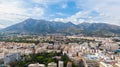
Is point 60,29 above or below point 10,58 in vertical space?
above

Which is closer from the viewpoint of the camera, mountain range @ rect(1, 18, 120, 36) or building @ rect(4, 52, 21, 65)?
building @ rect(4, 52, 21, 65)

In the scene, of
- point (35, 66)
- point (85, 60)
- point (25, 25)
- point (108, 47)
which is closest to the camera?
point (35, 66)

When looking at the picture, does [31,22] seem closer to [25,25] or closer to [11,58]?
[25,25]

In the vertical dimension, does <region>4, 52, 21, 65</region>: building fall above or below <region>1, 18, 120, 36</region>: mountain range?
below

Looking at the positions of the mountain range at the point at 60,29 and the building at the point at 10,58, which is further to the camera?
the mountain range at the point at 60,29

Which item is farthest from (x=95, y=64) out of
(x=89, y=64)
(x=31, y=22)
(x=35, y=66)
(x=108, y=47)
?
(x=31, y=22)

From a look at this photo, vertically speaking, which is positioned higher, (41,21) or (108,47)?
(41,21)

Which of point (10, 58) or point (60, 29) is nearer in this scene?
point (10, 58)

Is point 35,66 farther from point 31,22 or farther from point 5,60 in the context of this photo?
point 31,22

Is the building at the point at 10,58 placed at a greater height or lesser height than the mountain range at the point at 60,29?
lesser

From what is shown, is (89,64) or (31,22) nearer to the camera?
(89,64)

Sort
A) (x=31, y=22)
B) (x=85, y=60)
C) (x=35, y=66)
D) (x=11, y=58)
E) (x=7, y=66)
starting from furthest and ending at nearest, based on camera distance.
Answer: (x=31, y=22)
(x=11, y=58)
(x=85, y=60)
(x=7, y=66)
(x=35, y=66)
